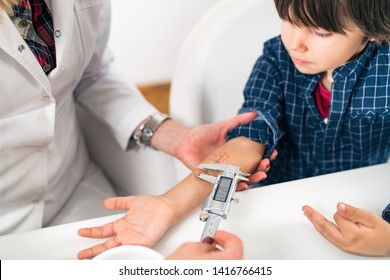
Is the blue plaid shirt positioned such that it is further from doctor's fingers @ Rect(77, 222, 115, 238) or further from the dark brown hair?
doctor's fingers @ Rect(77, 222, 115, 238)

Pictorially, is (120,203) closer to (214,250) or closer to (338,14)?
(214,250)

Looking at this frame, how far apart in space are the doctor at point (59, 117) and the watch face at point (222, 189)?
0.13m

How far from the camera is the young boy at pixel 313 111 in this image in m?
0.72

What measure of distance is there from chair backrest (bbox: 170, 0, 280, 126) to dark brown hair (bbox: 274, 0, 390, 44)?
0.34 meters

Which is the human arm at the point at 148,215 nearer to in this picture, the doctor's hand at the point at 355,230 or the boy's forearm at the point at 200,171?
the boy's forearm at the point at 200,171

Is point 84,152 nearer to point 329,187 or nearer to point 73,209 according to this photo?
point 73,209

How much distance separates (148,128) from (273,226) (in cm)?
42

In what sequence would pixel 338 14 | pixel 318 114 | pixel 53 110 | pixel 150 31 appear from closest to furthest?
pixel 338 14, pixel 53 110, pixel 318 114, pixel 150 31

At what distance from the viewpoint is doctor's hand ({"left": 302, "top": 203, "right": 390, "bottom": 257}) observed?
0.69 metres

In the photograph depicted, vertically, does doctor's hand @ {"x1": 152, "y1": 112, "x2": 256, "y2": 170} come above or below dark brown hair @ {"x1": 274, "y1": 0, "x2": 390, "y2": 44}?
below

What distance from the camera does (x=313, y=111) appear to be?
3.22 ft

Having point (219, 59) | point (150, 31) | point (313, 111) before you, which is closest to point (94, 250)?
point (313, 111)

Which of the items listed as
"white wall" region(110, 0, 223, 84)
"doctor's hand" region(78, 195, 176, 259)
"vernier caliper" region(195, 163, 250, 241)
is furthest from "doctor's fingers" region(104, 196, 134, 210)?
"white wall" region(110, 0, 223, 84)
